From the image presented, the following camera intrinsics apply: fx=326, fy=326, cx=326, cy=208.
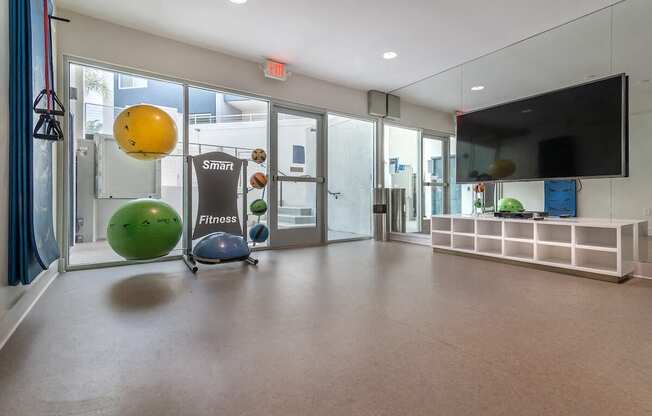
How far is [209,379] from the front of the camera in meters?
1.39

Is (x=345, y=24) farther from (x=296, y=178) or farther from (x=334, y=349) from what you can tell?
(x=334, y=349)

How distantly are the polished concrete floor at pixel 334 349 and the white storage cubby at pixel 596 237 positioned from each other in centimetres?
40

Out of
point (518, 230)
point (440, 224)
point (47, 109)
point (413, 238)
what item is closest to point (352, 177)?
point (413, 238)

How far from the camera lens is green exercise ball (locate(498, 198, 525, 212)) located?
417cm

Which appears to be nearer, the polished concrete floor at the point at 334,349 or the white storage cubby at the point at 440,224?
the polished concrete floor at the point at 334,349

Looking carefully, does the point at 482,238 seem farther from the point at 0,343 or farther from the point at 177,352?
Result: the point at 0,343

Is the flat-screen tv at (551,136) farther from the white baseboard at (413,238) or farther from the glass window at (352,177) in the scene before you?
the glass window at (352,177)

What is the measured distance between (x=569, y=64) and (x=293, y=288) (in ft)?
13.1

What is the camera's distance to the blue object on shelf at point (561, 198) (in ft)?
12.2

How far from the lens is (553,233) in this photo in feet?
11.8

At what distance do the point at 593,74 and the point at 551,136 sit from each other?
718 mm

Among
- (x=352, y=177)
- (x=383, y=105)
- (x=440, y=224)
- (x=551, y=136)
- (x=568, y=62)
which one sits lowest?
(x=440, y=224)

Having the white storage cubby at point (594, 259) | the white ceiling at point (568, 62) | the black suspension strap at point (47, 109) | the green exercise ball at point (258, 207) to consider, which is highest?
the white ceiling at point (568, 62)

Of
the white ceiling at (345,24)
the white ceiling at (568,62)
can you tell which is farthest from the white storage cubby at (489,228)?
the white ceiling at (345,24)
